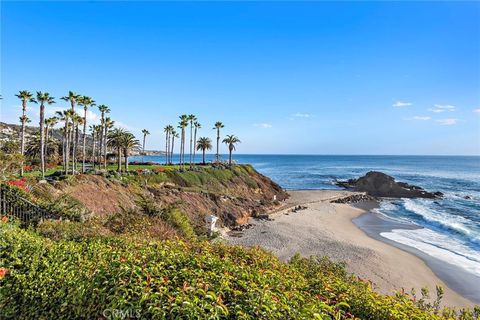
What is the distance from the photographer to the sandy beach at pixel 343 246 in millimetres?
19641

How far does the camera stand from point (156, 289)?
4.46 metres

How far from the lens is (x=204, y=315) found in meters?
3.82

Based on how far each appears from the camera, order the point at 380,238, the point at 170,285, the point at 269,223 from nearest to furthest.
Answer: the point at 170,285
the point at 380,238
the point at 269,223

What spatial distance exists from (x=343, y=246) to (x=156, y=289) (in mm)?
25353

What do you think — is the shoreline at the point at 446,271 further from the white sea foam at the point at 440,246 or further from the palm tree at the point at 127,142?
the palm tree at the point at 127,142

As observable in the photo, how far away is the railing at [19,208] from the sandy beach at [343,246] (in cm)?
1706

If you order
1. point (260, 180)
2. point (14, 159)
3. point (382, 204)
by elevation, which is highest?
point (14, 159)

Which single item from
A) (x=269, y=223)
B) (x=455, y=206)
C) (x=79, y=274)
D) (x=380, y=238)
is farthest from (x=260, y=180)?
(x=79, y=274)

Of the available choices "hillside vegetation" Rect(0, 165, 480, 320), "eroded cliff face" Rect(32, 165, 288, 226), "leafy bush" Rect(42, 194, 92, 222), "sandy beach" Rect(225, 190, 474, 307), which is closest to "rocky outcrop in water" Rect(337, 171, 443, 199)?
"eroded cliff face" Rect(32, 165, 288, 226)

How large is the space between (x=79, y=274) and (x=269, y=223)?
2999 centimetres

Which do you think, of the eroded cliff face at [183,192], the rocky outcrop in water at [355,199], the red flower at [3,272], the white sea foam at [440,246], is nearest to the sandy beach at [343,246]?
the white sea foam at [440,246]

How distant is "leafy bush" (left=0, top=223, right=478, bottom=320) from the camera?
4102 mm

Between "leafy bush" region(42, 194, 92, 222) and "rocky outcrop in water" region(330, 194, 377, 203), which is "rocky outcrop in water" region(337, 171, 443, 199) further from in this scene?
"leafy bush" region(42, 194, 92, 222)

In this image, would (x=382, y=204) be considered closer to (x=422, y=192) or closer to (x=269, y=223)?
(x=422, y=192)
